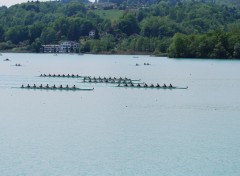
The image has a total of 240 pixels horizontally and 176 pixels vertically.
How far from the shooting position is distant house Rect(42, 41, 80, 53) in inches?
6427

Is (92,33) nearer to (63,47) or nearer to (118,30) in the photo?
(118,30)

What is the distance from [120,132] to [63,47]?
13221cm

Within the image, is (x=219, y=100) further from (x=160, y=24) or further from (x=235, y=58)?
(x=160, y=24)

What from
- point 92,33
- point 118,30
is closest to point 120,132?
point 118,30

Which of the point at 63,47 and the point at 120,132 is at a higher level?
the point at 120,132

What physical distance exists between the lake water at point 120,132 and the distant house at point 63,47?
10786 centimetres

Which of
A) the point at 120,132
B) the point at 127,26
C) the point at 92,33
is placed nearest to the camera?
the point at 120,132

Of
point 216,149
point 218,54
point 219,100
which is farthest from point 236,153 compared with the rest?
point 218,54

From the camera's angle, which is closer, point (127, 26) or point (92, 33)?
point (127, 26)

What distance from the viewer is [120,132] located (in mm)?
34062

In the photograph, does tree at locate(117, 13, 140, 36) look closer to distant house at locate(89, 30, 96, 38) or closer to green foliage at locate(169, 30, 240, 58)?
distant house at locate(89, 30, 96, 38)

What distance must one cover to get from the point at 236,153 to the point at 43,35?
140052 millimetres

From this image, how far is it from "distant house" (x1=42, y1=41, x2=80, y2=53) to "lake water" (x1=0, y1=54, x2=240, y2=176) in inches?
4246

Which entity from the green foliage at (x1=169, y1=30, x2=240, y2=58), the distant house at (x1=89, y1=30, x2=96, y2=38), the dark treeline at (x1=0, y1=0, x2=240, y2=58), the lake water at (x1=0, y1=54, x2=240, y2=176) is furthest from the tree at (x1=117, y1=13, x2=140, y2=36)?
the lake water at (x1=0, y1=54, x2=240, y2=176)
